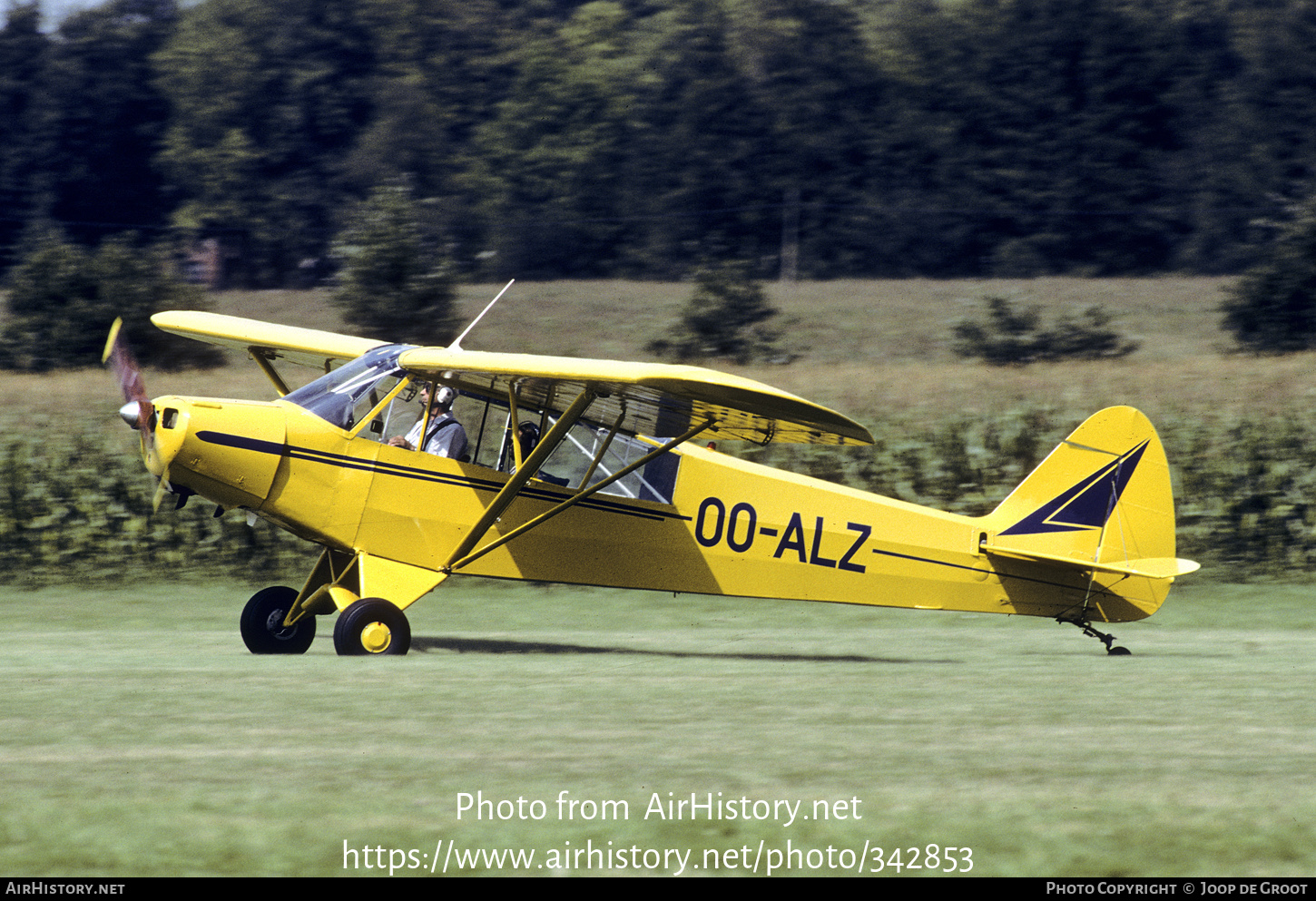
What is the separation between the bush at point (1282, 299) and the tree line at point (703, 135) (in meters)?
12.4

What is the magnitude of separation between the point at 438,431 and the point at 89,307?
2133 centimetres

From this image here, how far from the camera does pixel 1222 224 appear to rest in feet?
165

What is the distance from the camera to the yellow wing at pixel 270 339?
1263 cm

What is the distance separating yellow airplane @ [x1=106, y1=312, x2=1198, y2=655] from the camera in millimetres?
10172

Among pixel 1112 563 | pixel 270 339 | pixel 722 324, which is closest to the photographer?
pixel 1112 563

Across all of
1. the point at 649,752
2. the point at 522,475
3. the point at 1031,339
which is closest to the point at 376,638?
the point at 522,475

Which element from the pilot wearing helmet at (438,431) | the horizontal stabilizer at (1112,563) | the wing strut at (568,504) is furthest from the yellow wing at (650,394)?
the horizontal stabilizer at (1112,563)

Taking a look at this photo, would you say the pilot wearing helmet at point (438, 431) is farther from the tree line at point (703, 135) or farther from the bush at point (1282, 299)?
the tree line at point (703, 135)

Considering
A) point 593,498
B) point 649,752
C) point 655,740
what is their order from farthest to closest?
point 593,498
point 655,740
point 649,752

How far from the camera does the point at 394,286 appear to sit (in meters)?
29.1

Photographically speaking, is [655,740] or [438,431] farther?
[438,431]

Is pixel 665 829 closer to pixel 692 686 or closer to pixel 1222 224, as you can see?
pixel 692 686

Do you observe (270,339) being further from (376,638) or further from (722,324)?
(722,324)

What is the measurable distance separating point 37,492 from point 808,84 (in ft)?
145
